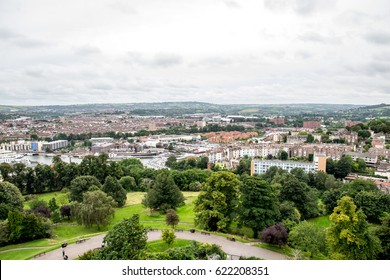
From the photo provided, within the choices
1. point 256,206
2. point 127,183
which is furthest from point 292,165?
point 256,206

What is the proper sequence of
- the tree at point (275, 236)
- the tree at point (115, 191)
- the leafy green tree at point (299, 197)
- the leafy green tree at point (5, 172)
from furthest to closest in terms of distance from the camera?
the leafy green tree at point (5, 172) < the tree at point (115, 191) < the leafy green tree at point (299, 197) < the tree at point (275, 236)

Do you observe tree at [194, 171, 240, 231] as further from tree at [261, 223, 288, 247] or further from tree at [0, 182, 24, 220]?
tree at [0, 182, 24, 220]

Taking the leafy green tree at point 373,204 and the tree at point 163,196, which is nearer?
the leafy green tree at point 373,204

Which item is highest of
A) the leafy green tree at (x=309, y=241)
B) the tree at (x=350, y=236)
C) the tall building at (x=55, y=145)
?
the tree at (x=350, y=236)

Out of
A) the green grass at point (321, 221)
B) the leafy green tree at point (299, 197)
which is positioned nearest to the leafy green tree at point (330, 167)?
the green grass at point (321, 221)

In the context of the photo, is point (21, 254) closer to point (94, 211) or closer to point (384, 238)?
point (94, 211)

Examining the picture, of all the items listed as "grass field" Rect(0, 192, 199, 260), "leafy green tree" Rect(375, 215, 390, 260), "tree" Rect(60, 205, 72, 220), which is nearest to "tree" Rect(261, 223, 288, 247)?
"leafy green tree" Rect(375, 215, 390, 260)

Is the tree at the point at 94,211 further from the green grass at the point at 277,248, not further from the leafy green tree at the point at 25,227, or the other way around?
the green grass at the point at 277,248
